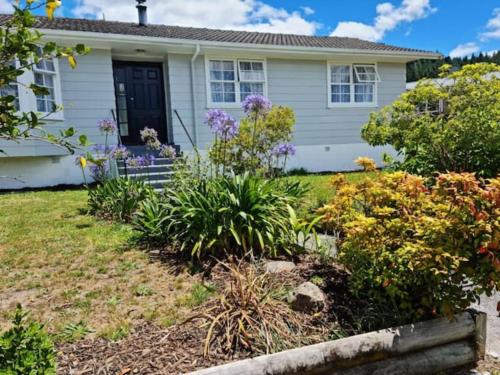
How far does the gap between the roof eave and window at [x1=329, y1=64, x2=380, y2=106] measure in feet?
2.27

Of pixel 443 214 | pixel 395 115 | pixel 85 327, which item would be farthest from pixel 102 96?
pixel 443 214

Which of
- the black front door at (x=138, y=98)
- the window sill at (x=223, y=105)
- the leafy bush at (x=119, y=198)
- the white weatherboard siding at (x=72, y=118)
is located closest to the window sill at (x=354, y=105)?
the window sill at (x=223, y=105)

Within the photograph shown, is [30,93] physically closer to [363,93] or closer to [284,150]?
[284,150]

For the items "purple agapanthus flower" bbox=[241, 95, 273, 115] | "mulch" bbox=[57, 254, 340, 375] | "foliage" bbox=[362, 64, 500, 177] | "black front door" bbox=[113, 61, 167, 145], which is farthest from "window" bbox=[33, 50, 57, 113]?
"mulch" bbox=[57, 254, 340, 375]

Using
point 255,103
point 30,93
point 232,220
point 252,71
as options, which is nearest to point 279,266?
point 232,220

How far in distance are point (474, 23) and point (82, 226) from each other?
23101mm

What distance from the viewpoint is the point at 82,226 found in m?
5.76

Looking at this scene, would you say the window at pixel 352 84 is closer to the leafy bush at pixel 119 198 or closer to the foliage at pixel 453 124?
the foliage at pixel 453 124

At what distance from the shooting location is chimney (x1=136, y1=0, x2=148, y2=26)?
1262cm

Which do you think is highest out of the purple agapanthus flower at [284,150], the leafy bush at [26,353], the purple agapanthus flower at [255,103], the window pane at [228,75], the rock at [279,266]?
the window pane at [228,75]

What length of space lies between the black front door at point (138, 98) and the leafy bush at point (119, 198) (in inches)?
192

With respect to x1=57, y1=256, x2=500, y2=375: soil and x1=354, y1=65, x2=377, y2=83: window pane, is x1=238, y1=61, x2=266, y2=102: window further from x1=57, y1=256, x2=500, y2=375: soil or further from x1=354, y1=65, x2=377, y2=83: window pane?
x1=57, y1=256, x2=500, y2=375: soil

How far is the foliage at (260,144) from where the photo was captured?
6285 millimetres

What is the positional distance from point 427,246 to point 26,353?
242 cm
